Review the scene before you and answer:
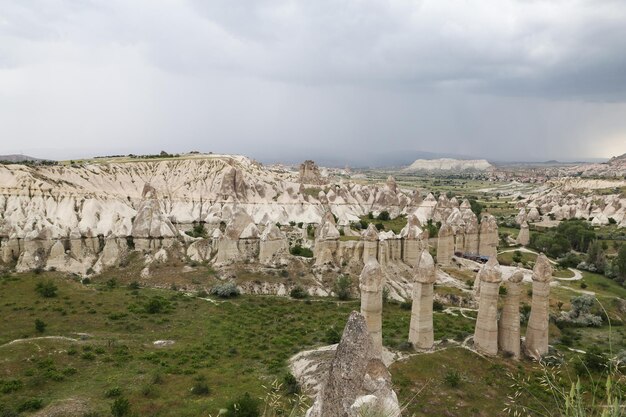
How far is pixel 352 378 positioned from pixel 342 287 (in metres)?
31.1

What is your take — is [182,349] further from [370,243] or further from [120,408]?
[370,243]

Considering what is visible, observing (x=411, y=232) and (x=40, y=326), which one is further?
(x=411, y=232)

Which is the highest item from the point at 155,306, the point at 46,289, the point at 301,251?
the point at 301,251

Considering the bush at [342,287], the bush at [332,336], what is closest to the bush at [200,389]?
the bush at [332,336]

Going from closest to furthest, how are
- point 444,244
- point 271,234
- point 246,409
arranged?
point 246,409 → point 271,234 → point 444,244

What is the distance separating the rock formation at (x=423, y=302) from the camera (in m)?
23.6

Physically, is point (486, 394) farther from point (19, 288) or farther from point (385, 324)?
point (19, 288)

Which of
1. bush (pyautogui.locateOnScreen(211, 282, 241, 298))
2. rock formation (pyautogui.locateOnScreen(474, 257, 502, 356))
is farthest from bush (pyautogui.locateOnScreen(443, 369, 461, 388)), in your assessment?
bush (pyautogui.locateOnScreen(211, 282, 241, 298))

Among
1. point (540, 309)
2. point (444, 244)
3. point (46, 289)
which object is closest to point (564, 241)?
point (444, 244)

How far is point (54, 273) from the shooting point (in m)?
42.2

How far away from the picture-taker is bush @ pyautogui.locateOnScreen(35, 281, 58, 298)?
117 ft

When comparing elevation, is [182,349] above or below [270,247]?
below

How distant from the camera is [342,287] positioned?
4078cm

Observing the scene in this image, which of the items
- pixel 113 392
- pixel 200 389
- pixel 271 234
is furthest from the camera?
pixel 271 234
